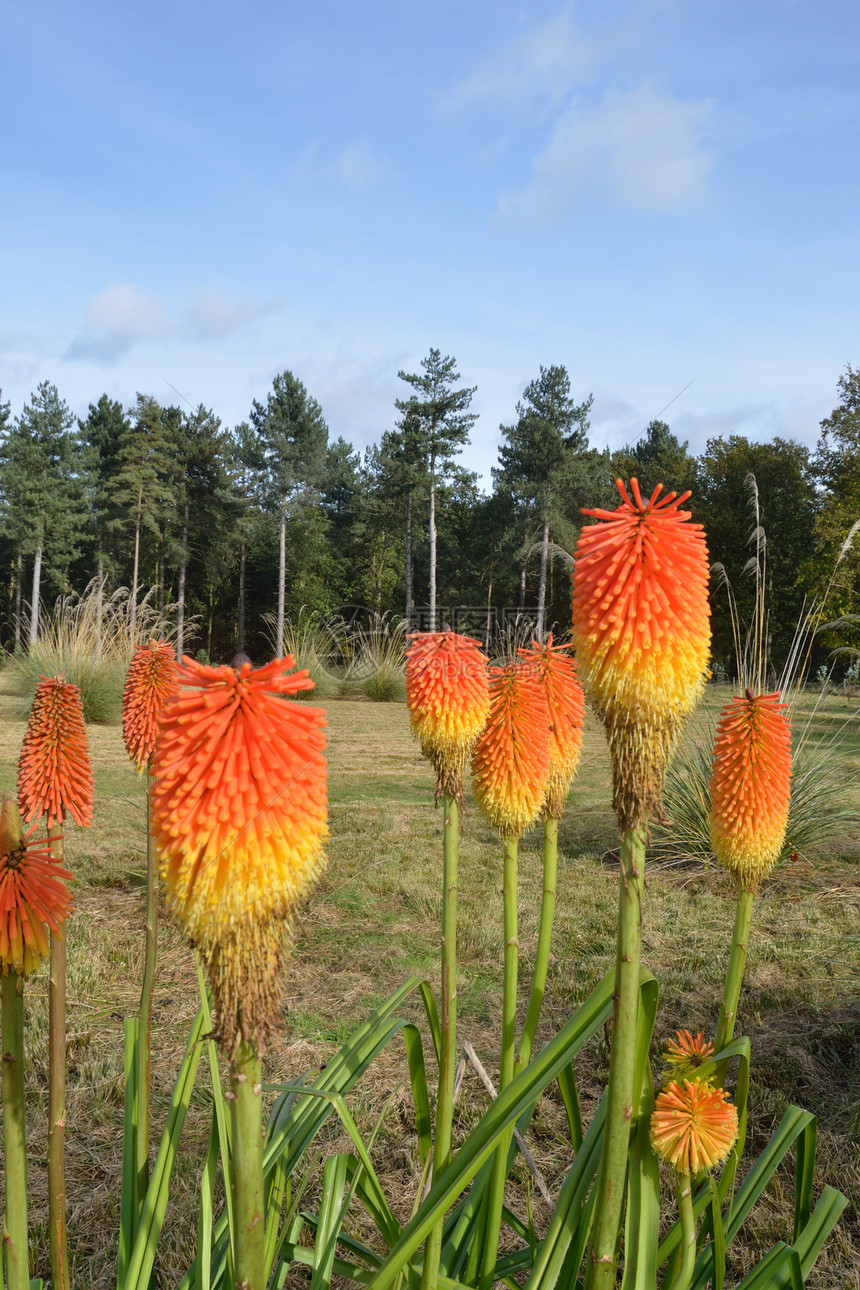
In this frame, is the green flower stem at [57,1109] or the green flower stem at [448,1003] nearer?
the green flower stem at [57,1109]

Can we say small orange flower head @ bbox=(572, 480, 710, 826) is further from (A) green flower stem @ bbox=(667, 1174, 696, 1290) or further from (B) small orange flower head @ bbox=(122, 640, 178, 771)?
(B) small orange flower head @ bbox=(122, 640, 178, 771)

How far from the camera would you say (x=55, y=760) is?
2168 mm

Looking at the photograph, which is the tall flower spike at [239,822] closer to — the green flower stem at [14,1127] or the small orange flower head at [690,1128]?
the green flower stem at [14,1127]

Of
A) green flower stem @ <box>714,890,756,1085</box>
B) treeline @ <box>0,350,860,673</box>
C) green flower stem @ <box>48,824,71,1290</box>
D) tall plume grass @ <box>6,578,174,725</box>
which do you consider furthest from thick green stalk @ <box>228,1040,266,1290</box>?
treeline @ <box>0,350,860,673</box>

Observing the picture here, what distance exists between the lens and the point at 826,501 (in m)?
30.0

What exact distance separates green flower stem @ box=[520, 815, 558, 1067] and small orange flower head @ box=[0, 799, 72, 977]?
3.47 ft

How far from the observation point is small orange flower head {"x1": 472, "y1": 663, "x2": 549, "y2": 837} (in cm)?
219

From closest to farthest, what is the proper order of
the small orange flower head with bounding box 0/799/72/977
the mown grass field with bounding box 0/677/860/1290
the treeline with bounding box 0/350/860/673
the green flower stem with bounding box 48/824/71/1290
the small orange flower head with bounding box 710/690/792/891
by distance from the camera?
the small orange flower head with bounding box 0/799/72/977 → the green flower stem with bounding box 48/824/71/1290 → the small orange flower head with bounding box 710/690/792/891 → the mown grass field with bounding box 0/677/860/1290 → the treeline with bounding box 0/350/860/673

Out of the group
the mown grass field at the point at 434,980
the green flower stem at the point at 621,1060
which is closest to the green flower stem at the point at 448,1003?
the mown grass field at the point at 434,980

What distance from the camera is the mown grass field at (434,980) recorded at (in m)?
3.32

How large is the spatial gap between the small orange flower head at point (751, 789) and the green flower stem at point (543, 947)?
0.49m

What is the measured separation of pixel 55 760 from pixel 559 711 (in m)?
1.39

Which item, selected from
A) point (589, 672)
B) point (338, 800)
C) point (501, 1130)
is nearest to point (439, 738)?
point (589, 672)

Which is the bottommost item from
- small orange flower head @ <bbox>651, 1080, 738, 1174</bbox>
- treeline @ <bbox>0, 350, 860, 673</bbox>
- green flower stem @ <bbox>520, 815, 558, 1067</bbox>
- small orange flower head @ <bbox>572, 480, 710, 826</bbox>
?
small orange flower head @ <bbox>651, 1080, 738, 1174</bbox>
